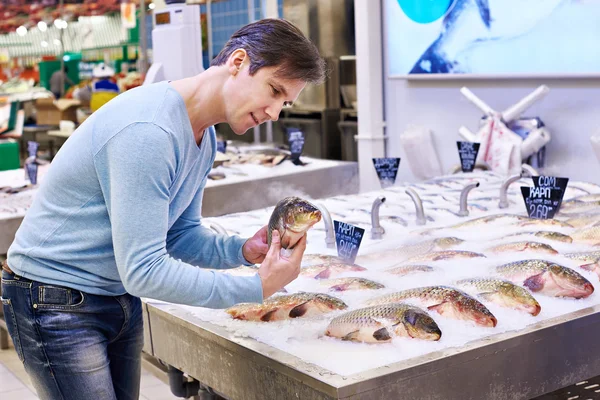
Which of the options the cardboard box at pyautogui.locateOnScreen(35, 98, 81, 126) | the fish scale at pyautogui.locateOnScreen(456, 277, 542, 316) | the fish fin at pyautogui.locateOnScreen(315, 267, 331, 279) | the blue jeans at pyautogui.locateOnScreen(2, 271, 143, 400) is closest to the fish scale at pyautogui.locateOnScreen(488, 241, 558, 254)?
the fish scale at pyautogui.locateOnScreen(456, 277, 542, 316)

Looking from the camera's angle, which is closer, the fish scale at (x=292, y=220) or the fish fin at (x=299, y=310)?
the fish scale at (x=292, y=220)

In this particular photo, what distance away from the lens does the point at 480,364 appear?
173 cm

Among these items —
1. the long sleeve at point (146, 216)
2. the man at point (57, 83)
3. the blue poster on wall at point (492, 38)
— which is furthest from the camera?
the man at point (57, 83)

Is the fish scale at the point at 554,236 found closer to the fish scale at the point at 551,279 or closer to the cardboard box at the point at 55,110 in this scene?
the fish scale at the point at 551,279

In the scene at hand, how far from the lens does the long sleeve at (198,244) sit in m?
1.89

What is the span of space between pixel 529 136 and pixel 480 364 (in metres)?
2.86

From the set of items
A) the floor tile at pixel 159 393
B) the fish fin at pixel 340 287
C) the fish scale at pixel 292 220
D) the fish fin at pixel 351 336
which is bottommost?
the floor tile at pixel 159 393

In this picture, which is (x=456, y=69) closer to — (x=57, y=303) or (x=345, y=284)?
(x=345, y=284)

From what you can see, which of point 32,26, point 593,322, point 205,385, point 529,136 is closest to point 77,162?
point 205,385

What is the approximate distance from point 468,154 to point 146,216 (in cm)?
327

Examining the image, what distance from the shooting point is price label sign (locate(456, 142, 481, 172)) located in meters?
4.43

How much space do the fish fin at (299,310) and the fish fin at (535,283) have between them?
1.97 ft

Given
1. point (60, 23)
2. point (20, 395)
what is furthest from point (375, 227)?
point (60, 23)

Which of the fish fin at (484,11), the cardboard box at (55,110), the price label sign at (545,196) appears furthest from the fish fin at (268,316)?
the cardboard box at (55,110)
